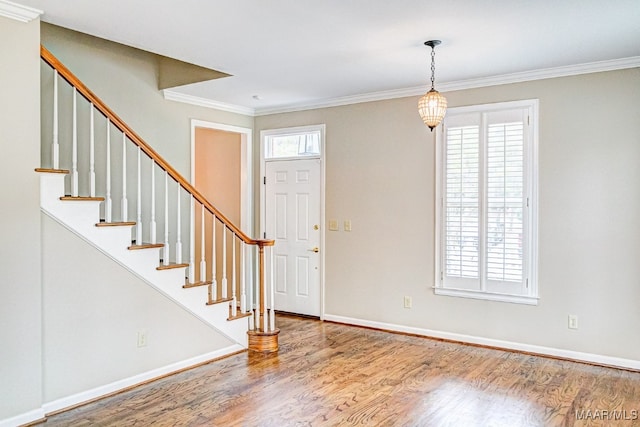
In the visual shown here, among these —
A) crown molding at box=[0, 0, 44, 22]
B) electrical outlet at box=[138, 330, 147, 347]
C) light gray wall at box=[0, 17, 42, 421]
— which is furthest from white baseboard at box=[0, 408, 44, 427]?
crown molding at box=[0, 0, 44, 22]

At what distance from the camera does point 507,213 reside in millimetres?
4648

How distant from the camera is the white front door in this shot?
6020 mm

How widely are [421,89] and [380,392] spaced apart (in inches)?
120

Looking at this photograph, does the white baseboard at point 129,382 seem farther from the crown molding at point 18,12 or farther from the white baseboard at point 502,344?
the crown molding at point 18,12

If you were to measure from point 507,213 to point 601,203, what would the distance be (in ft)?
2.54

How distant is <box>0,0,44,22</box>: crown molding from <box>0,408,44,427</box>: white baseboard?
2.45m

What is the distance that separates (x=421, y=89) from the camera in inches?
202

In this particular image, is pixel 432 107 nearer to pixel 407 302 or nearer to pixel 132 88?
pixel 407 302

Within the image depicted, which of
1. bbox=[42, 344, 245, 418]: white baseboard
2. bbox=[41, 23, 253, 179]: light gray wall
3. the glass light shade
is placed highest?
bbox=[41, 23, 253, 179]: light gray wall

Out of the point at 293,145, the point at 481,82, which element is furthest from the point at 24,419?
the point at 481,82

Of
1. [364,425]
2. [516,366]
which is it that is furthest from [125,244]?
[516,366]

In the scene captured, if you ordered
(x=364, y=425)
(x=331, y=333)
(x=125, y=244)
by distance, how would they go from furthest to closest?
(x=331, y=333)
(x=125, y=244)
(x=364, y=425)

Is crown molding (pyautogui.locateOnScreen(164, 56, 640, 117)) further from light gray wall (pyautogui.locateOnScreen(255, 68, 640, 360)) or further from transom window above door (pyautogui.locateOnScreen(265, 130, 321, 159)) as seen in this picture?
transom window above door (pyautogui.locateOnScreen(265, 130, 321, 159))

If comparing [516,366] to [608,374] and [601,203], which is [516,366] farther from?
[601,203]
